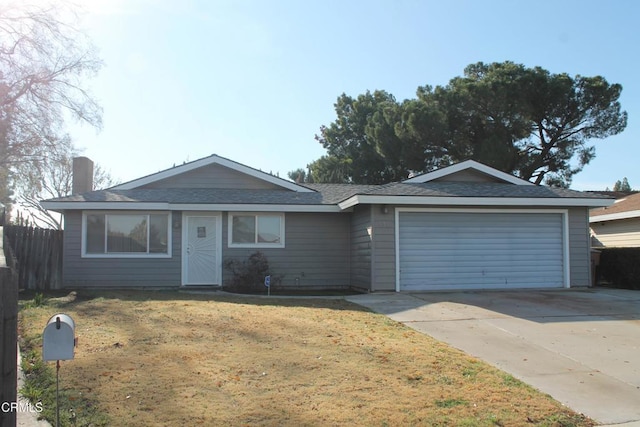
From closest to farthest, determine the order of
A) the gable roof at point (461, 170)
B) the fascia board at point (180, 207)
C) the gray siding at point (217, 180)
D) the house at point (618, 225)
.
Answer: the fascia board at point (180, 207) < the gable roof at point (461, 170) < the gray siding at point (217, 180) < the house at point (618, 225)

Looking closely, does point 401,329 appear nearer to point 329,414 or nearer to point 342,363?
point 342,363

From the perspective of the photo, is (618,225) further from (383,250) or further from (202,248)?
(202,248)

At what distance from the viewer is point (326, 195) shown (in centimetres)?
1658

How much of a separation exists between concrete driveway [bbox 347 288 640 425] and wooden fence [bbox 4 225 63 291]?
27.6 feet

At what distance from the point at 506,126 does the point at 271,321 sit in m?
24.4

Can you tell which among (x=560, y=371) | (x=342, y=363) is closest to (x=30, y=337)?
(x=342, y=363)

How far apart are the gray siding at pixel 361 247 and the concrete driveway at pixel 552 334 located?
1.39 m

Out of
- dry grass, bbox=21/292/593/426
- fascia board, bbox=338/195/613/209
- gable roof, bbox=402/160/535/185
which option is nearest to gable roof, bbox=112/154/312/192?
fascia board, bbox=338/195/613/209

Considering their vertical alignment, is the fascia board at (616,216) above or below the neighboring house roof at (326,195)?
below

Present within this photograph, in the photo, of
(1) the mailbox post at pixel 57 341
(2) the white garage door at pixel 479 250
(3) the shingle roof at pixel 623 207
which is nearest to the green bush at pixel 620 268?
(3) the shingle roof at pixel 623 207

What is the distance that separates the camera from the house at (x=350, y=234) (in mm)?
13555

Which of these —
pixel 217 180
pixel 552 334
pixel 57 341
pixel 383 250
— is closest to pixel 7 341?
pixel 57 341

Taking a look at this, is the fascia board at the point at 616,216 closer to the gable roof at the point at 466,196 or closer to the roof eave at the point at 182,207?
the gable roof at the point at 466,196

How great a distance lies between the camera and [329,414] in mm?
4562
